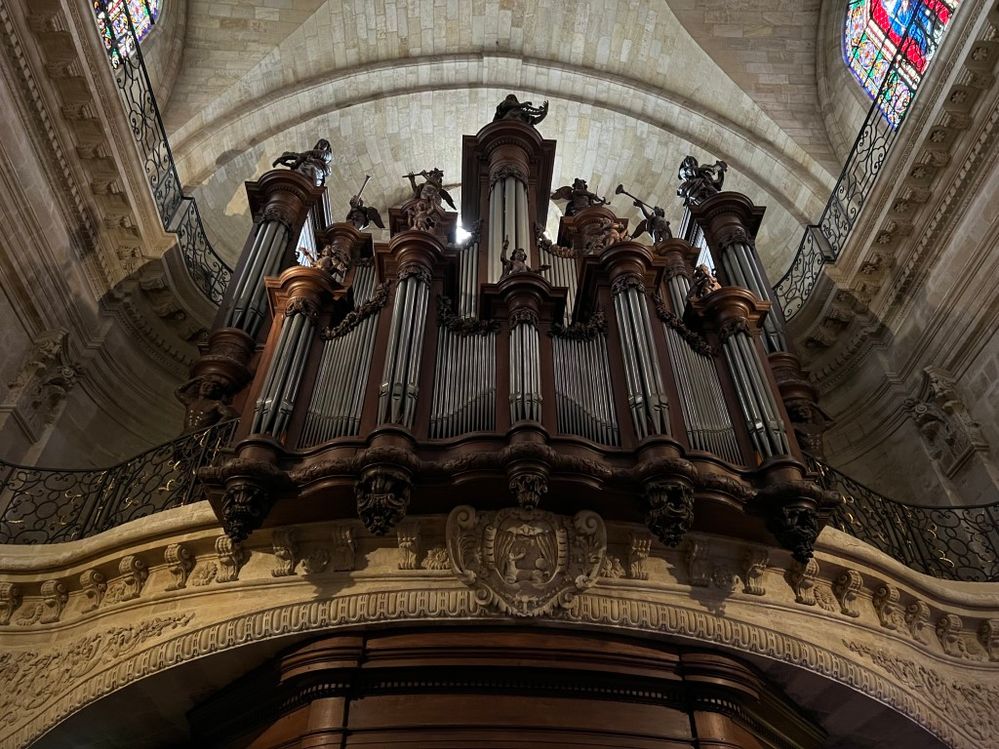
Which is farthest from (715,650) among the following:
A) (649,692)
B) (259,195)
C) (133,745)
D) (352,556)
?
(259,195)

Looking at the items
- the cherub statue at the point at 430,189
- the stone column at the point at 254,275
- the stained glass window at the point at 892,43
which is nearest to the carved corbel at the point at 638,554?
the stone column at the point at 254,275

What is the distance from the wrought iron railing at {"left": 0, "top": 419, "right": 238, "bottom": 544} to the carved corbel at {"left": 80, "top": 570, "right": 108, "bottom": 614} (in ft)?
1.77

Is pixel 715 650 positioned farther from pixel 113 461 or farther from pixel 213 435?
pixel 113 461

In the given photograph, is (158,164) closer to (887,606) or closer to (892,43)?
(887,606)

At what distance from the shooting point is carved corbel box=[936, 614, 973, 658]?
528 cm

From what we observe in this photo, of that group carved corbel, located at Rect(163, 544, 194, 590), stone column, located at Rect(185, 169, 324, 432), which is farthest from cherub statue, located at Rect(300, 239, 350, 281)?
carved corbel, located at Rect(163, 544, 194, 590)

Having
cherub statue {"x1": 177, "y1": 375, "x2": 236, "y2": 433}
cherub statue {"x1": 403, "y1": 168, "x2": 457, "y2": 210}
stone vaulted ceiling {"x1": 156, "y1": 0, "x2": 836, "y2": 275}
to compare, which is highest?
stone vaulted ceiling {"x1": 156, "y1": 0, "x2": 836, "y2": 275}

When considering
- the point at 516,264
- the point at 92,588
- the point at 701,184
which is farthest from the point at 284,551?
the point at 701,184

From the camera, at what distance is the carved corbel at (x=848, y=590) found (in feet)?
16.5

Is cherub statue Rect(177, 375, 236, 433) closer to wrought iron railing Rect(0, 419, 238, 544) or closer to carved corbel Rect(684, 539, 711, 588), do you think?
wrought iron railing Rect(0, 419, 238, 544)

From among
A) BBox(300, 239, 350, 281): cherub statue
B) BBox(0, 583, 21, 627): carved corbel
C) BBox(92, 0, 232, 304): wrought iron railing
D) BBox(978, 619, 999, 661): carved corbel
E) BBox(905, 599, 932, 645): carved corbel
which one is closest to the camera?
BBox(0, 583, 21, 627): carved corbel

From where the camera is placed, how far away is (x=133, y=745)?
5027mm

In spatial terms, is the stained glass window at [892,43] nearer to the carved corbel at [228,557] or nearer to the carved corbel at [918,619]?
the carved corbel at [918,619]

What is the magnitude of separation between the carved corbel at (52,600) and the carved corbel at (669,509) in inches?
155
